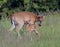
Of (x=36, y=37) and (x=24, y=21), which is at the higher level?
(x=24, y=21)

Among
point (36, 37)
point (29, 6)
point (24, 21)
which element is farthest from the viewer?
point (29, 6)

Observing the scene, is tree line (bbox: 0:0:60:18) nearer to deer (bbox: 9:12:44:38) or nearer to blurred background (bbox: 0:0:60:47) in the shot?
blurred background (bbox: 0:0:60:47)

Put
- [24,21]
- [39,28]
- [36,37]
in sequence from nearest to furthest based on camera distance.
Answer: [36,37]
[24,21]
[39,28]

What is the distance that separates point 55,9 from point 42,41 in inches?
327

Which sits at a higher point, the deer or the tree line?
the deer

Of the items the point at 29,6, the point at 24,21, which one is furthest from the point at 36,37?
the point at 29,6

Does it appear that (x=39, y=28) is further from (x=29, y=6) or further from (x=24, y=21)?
(x=29, y=6)

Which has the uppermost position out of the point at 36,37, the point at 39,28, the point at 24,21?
the point at 24,21

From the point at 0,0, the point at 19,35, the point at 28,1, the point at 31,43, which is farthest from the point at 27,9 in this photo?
the point at 31,43

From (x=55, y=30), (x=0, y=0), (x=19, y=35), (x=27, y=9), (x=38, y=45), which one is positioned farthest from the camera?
(x=27, y=9)

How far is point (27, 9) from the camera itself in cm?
1709

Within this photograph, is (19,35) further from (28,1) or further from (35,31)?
(28,1)

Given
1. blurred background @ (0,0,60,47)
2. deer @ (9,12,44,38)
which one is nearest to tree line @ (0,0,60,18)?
blurred background @ (0,0,60,47)

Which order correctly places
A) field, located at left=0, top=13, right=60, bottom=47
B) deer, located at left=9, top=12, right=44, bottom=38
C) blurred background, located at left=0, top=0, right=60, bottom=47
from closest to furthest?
field, located at left=0, top=13, right=60, bottom=47 → blurred background, located at left=0, top=0, right=60, bottom=47 → deer, located at left=9, top=12, right=44, bottom=38
